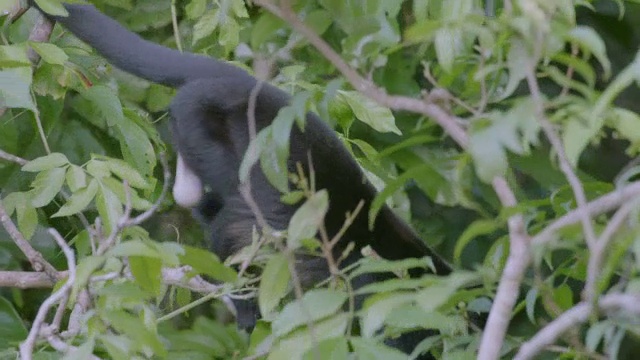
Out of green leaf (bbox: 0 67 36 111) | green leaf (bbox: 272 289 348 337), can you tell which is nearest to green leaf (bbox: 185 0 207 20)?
green leaf (bbox: 0 67 36 111)

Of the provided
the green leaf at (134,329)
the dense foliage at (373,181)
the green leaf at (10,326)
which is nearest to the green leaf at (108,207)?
the dense foliage at (373,181)

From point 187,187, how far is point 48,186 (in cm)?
52

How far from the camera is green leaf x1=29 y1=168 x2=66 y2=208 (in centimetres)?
195

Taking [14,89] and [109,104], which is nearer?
[14,89]

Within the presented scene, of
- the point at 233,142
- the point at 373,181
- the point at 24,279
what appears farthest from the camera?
the point at 233,142

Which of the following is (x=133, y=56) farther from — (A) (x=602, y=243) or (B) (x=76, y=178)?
(A) (x=602, y=243)

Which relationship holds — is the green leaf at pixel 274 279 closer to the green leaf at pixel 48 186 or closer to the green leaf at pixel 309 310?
the green leaf at pixel 309 310

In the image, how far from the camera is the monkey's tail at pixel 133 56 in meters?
2.35

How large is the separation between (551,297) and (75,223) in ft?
5.65

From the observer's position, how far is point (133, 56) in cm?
237

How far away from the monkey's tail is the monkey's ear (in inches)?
7.6

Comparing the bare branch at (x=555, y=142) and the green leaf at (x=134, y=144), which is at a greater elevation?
the bare branch at (x=555, y=142)

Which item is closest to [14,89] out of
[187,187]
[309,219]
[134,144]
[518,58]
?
[134,144]

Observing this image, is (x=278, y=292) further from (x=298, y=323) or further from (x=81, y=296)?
(x=81, y=296)
